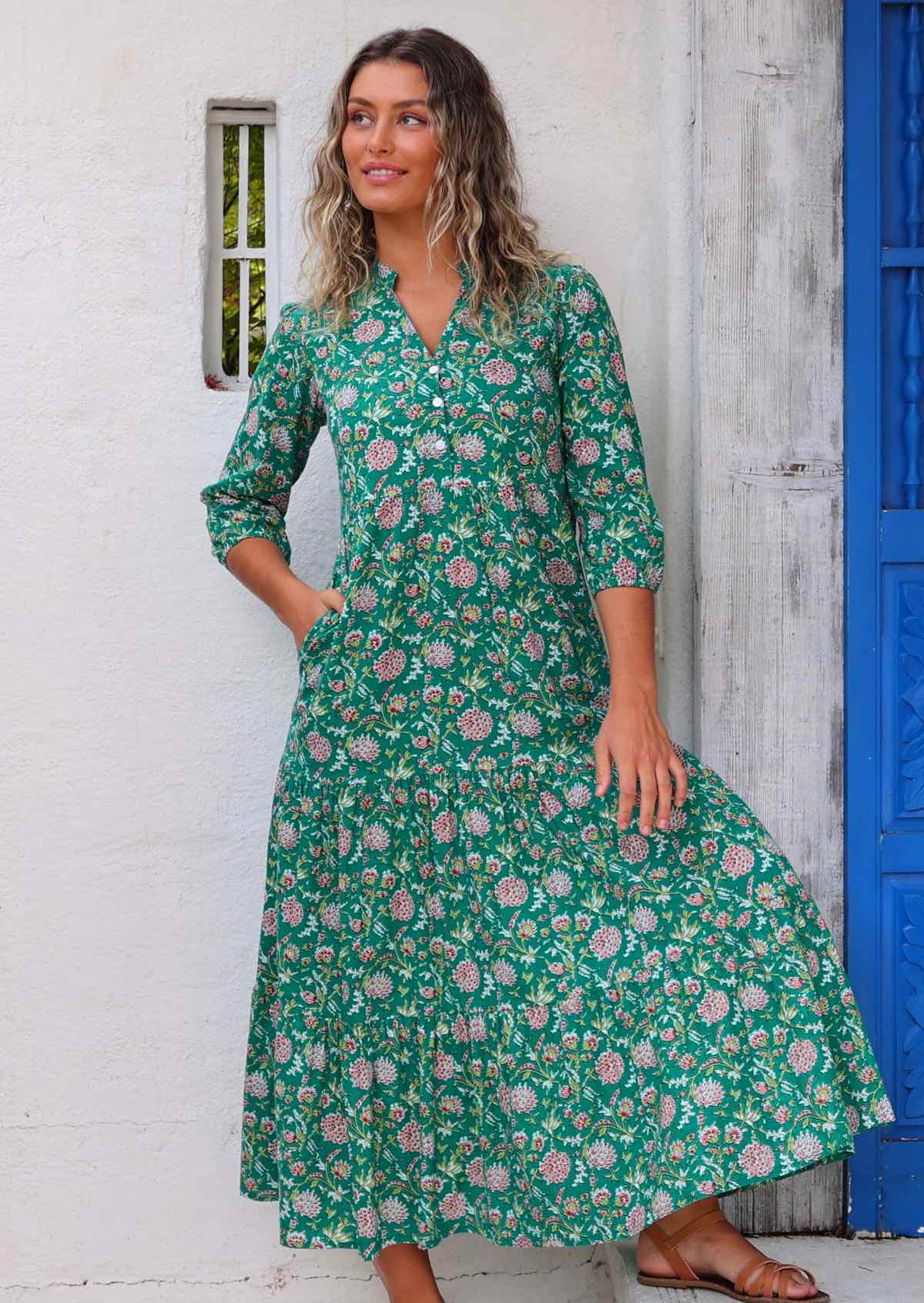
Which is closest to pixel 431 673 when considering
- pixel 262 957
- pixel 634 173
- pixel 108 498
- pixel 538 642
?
pixel 538 642

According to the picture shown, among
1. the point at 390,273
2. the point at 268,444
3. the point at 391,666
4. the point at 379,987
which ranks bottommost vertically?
the point at 379,987

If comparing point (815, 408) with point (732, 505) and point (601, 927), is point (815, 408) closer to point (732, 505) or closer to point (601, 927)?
point (732, 505)

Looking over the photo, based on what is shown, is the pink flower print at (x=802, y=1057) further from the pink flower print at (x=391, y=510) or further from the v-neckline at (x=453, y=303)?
the v-neckline at (x=453, y=303)

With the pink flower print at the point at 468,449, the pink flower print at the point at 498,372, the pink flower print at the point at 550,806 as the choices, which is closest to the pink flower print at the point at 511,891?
the pink flower print at the point at 550,806

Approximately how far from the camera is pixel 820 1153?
79.2 inches

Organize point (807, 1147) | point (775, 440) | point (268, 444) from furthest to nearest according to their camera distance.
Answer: point (775, 440), point (268, 444), point (807, 1147)

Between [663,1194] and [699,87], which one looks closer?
[663,1194]

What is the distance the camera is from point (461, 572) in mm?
2201

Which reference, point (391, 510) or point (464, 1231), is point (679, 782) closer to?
point (391, 510)

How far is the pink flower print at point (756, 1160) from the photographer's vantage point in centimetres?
201

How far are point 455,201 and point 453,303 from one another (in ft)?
0.53

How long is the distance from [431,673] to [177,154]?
1.17 m

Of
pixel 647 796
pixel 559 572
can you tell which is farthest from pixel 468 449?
pixel 647 796

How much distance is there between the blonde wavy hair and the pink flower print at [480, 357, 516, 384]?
6cm
